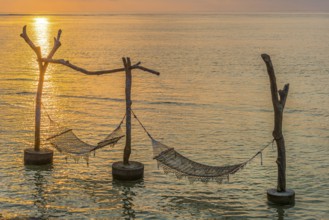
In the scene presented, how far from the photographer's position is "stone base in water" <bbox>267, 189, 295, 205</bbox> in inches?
507

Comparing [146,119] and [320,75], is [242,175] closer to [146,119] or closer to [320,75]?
[146,119]

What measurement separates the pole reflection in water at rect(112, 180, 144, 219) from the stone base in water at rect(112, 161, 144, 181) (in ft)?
0.50

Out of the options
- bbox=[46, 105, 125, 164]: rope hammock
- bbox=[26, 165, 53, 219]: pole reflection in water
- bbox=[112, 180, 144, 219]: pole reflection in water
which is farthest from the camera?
bbox=[46, 105, 125, 164]: rope hammock

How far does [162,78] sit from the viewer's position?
37844mm

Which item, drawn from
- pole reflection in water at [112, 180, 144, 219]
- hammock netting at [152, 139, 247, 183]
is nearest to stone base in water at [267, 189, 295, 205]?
hammock netting at [152, 139, 247, 183]

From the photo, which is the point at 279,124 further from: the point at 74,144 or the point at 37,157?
the point at 37,157

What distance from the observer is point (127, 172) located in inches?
563

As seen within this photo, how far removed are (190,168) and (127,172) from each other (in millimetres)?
1907

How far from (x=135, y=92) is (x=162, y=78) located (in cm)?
689

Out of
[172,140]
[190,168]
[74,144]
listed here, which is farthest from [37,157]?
[172,140]

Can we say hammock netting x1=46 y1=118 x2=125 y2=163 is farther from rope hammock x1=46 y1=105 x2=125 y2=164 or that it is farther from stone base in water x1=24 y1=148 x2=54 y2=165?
stone base in water x1=24 y1=148 x2=54 y2=165

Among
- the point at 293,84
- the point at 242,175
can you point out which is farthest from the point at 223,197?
the point at 293,84

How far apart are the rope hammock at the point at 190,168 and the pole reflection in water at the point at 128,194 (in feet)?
3.71

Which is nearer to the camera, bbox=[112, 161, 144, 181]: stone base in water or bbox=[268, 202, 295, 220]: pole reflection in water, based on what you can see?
bbox=[268, 202, 295, 220]: pole reflection in water
